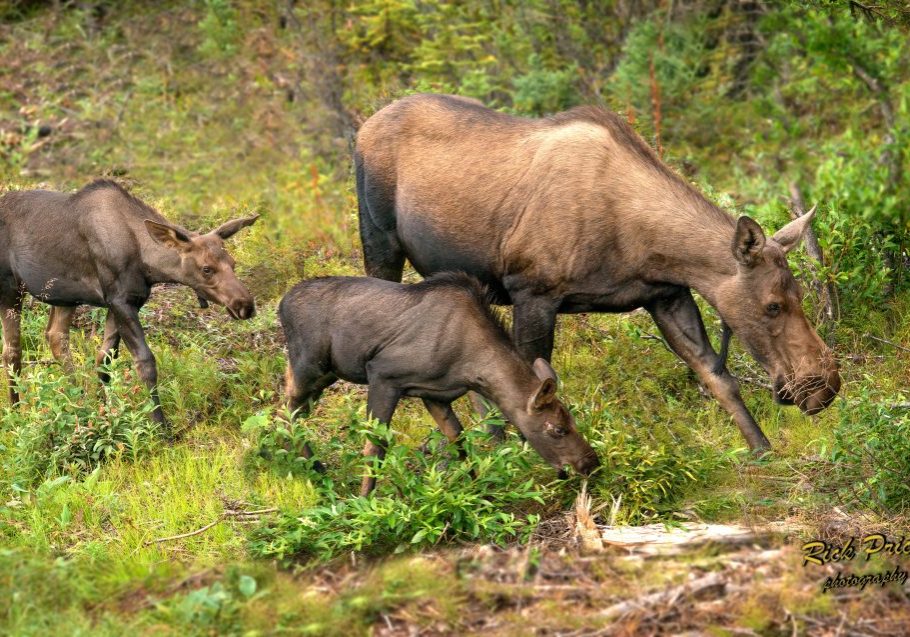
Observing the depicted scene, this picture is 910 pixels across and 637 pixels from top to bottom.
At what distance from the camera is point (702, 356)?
8672 mm

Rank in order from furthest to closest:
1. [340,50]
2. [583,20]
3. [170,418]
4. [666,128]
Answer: [340,50] → [583,20] → [666,128] → [170,418]

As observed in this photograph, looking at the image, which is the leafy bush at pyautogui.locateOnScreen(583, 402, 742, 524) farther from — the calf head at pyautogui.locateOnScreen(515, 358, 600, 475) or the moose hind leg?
the moose hind leg

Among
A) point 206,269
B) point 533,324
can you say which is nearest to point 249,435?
point 206,269

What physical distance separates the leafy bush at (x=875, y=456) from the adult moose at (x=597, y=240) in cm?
29

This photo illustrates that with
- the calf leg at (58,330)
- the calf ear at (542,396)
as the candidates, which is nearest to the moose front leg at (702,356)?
the calf ear at (542,396)

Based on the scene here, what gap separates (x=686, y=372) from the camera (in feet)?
32.6

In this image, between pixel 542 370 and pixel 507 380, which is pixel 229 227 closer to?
pixel 507 380

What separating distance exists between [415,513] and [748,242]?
9.19 feet

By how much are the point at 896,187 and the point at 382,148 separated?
424 cm

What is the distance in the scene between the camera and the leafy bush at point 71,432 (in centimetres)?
863

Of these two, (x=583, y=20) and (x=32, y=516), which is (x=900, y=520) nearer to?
(x=32, y=516)

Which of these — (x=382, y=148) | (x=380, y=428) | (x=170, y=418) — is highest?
(x=382, y=148)

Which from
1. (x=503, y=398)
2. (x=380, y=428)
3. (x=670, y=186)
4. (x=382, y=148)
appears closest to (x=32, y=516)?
(x=380, y=428)

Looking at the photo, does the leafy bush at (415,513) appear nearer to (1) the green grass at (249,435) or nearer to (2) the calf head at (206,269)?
(1) the green grass at (249,435)
